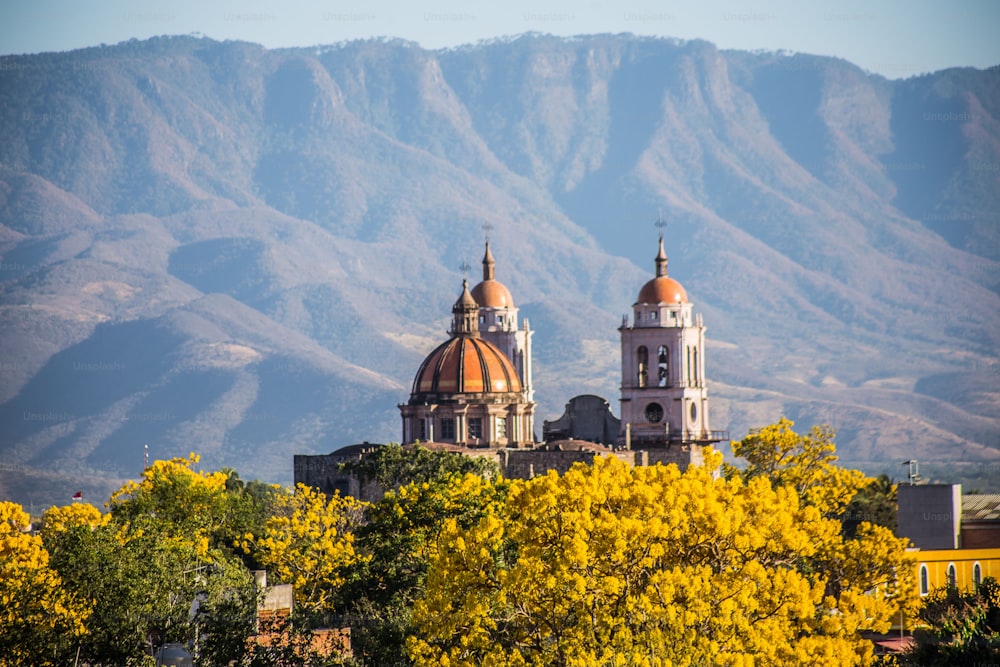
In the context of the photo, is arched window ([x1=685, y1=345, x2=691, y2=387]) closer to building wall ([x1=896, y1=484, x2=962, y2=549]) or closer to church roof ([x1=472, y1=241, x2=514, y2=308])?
church roof ([x1=472, y1=241, x2=514, y2=308])

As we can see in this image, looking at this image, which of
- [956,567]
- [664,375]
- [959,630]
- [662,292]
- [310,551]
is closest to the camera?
[959,630]

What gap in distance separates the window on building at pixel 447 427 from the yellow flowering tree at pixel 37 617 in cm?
6566

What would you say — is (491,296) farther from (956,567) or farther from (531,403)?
(956,567)

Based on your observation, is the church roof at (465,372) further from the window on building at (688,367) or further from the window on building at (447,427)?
the window on building at (688,367)

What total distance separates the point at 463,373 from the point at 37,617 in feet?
234

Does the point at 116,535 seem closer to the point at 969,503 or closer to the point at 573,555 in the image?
the point at 573,555

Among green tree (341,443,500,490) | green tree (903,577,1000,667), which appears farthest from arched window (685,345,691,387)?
green tree (903,577,1000,667)

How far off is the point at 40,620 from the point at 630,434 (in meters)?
78.3

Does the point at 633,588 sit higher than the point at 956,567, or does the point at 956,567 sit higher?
the point at 956,567

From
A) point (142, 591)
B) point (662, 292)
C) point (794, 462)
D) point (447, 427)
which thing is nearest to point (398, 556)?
point (142, 591)

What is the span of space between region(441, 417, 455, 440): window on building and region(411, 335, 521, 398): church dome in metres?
1.61

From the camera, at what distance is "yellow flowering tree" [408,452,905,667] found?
40438 millimetres

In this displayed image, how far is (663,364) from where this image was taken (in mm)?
122188

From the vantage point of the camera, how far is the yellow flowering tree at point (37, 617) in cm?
4153
